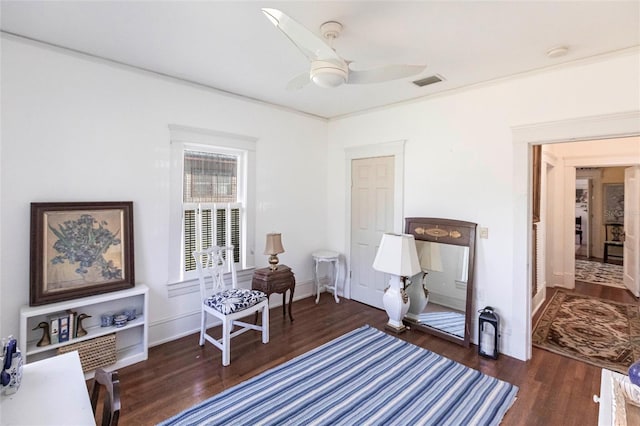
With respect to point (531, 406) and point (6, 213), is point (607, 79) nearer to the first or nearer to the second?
point (531, 406)

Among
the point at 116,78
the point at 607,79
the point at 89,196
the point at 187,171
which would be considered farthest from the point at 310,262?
the point at 607,79

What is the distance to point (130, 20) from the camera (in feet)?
7.07

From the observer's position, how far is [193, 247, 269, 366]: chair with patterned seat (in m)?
2.90

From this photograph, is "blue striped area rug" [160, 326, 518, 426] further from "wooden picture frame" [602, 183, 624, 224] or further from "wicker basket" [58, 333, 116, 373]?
"wooden picture frame" [602, 183, 624, 224]

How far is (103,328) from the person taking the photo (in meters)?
2.72

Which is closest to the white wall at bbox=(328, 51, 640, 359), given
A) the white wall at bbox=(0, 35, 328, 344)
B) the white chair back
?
the white wall at bbox=(0, 35, 328, 344)

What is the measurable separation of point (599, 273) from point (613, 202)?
9.86 feet

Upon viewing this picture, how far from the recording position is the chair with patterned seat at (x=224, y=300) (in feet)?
9.50

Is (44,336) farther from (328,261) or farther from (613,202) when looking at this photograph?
(613,202)

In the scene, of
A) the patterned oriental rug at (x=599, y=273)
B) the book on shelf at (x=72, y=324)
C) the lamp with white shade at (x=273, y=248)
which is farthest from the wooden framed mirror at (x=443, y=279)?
the patterned oriental rug at (x=599, y=273)

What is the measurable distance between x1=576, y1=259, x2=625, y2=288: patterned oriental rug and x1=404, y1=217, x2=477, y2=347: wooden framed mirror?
13.5 ft

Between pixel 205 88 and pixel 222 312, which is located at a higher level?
pixel 205 88

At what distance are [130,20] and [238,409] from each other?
294 cm

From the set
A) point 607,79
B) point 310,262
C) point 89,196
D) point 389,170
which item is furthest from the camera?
point 310,262
